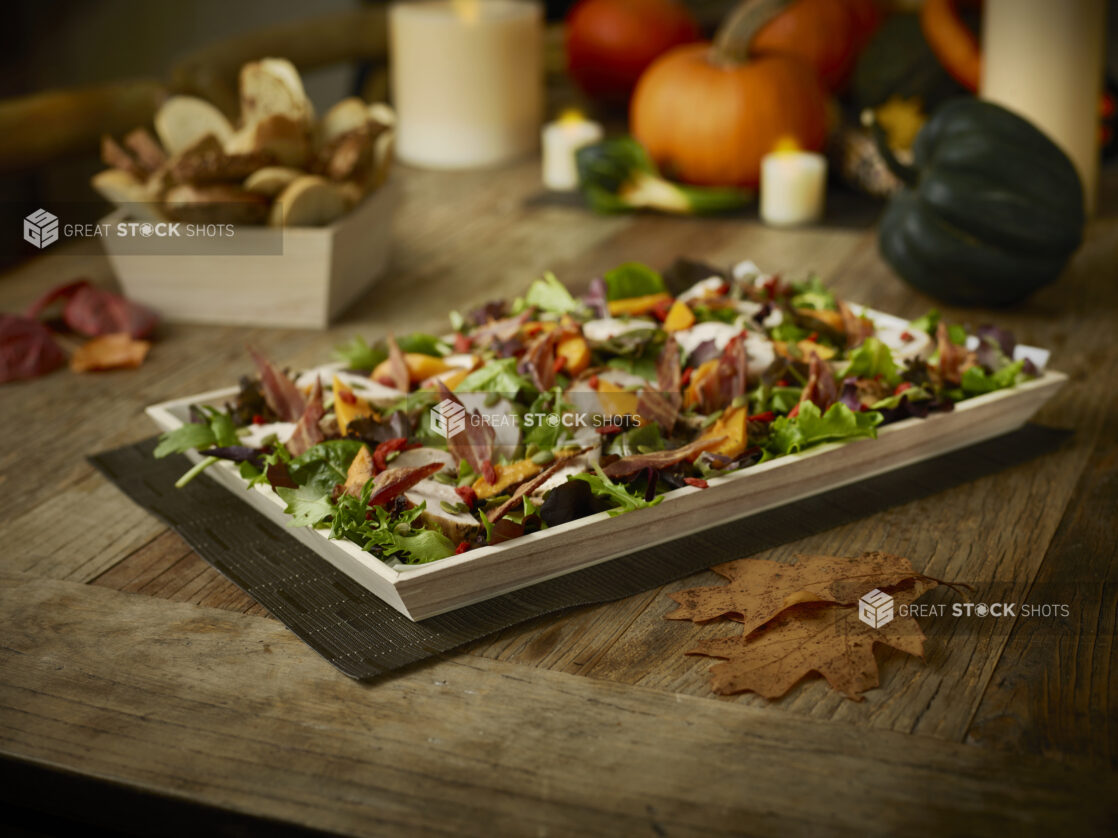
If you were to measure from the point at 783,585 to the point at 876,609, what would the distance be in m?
0.07

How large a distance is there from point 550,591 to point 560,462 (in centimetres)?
10

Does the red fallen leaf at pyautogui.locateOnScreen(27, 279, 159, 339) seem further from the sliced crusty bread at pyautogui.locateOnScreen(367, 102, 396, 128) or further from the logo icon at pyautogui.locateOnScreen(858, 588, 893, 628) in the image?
the logo icon at pyautogui.locateOnScreen(858, 588, 893, 628)

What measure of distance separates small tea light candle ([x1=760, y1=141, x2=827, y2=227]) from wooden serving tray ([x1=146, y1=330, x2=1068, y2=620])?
0.83 m

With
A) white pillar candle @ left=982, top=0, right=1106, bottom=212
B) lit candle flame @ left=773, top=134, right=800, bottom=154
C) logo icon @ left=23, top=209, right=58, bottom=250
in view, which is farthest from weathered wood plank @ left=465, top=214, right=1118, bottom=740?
logo icon @ left=23, top=209, right=58, bottom=250

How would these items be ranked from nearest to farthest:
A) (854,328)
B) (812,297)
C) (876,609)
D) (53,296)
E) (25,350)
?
1. (876,609)
2. (854,328)
3. (812,297)
4. (25,350)
5. (53,296)

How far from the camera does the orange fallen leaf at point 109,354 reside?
4.66 ft

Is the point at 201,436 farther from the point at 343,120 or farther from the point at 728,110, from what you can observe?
the point at 728,110

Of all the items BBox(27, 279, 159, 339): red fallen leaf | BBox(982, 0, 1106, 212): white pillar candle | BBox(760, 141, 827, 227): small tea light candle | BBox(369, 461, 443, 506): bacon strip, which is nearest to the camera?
BBox(369, 461, 443, 506): bacon strip

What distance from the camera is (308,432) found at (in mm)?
1017

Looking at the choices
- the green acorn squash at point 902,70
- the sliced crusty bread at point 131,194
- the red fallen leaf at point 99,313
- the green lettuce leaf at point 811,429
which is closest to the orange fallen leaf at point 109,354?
the red fallen leaf at point 99,313

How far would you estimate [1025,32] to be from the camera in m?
1.81

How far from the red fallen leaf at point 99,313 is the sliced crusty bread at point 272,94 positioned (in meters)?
0.29

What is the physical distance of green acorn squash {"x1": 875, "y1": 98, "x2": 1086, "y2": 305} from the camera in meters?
1.46

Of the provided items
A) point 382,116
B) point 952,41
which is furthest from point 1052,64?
point 382,116
